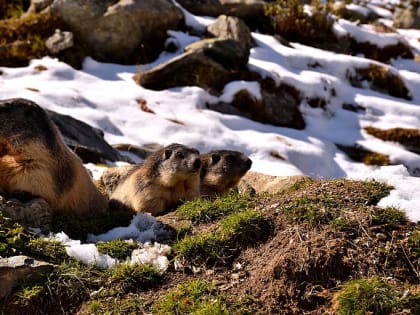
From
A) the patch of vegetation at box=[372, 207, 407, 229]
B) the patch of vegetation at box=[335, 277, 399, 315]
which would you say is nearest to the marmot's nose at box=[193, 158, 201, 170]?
the patch of vegetation at box=[372, 207, 407, 229]

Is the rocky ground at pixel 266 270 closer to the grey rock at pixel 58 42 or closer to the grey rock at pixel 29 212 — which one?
the grey rock at pixel 29 212

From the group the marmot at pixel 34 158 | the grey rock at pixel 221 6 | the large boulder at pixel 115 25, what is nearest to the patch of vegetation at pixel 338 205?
the marmot at pixel 34 158

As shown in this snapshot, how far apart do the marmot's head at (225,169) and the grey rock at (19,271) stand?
748 centimetres

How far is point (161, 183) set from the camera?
37.3ft

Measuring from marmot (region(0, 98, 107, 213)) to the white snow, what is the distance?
5.46 metres

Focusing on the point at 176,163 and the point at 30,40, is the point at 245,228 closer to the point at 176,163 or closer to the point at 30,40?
the point at 176,163

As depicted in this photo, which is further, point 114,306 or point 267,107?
point 267,107

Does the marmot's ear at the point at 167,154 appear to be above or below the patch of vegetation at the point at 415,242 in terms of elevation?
below

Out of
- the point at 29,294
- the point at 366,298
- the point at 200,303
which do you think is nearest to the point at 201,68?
the point at 29,294

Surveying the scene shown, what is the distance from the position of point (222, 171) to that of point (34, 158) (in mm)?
5776

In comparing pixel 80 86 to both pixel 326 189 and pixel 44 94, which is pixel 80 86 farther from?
pixel 326 189

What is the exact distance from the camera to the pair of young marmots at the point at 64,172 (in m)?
8.95

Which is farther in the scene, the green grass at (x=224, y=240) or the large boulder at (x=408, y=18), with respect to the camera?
the large boulder at (x=408, y=18)

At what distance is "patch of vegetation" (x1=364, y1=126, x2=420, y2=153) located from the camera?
22250mm
